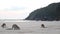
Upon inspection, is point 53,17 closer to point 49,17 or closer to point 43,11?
point 49,17

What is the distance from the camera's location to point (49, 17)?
119125mm

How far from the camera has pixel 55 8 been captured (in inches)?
5128

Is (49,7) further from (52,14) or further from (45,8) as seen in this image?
(52,14)

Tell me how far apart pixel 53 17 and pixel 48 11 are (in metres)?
17.3

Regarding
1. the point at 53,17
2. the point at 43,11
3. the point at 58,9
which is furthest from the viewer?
the point at 43,11

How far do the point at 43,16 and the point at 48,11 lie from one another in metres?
6.80

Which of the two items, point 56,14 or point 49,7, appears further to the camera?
point 49,7

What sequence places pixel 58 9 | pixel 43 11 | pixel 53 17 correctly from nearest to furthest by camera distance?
1. pixel 53 17
2. pixel 58 9
3. pixel 43 11

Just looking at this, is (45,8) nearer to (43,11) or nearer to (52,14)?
(43,11)

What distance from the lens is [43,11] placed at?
138 meters

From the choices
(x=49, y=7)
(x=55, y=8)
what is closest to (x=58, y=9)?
(x=55, y=8)

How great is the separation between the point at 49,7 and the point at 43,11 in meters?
4.66

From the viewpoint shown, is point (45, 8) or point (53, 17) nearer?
point (53, 17)

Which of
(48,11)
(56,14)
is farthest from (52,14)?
(48,11)
